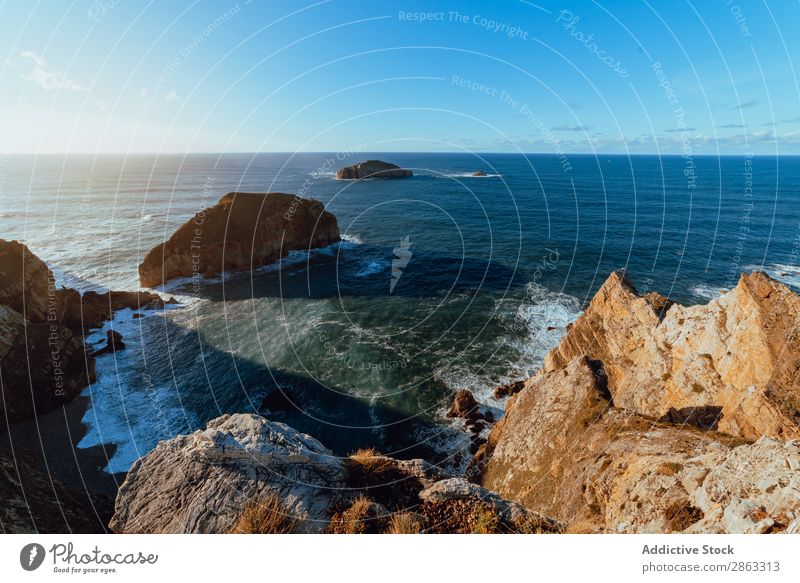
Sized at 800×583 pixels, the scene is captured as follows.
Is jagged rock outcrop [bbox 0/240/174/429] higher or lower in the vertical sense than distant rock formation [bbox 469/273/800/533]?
lower

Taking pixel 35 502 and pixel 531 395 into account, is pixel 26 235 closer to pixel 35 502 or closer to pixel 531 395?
pixel 35 502

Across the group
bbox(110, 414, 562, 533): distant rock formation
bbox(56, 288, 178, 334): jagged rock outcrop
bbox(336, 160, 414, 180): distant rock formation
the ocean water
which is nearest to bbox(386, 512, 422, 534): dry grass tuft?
bbox(110, 414, 562, 533): distant rock formation

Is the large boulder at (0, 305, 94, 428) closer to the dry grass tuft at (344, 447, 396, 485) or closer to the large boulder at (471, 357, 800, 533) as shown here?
the dry grass tuft at (344, 447, 396, 485)

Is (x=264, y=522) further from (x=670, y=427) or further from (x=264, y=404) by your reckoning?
(x=264, y=404)

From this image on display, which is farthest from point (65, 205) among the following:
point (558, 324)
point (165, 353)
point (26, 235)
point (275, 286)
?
point (558, 324)

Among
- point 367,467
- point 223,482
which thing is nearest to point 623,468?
point 367,467

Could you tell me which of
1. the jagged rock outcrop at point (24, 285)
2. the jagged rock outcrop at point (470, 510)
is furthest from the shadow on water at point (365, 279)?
the jagged rock outcrop at point (470, 510)
